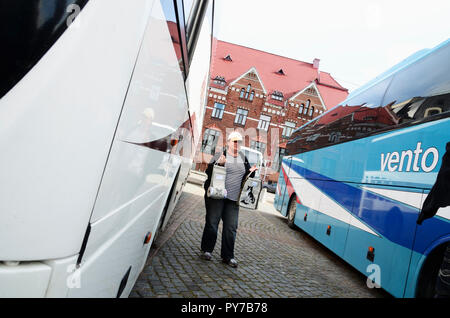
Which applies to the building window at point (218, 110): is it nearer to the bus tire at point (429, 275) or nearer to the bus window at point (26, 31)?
the bus tire at point (429, 275)

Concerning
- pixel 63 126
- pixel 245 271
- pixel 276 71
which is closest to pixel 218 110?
pixel 276 71

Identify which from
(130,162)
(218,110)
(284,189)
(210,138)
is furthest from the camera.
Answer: (218,110)

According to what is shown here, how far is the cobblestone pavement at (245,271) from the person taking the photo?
353cm

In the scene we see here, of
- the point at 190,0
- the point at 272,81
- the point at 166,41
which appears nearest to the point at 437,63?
the point at 190,0

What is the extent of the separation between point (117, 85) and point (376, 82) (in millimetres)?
6505

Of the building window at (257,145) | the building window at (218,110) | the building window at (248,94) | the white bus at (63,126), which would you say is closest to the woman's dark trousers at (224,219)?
the white bus at (63,126)

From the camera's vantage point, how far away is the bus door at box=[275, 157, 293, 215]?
10422 millimetres

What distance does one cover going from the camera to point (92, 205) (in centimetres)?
98

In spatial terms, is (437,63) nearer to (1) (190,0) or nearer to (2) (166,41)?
(1) (190,0)

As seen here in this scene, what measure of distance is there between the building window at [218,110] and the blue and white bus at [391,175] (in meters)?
28.4

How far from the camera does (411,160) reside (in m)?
4.07

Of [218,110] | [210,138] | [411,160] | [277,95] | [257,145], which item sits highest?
[277,95]

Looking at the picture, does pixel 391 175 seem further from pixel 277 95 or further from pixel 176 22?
pixel 277 95

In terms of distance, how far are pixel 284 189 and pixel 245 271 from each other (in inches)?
263
